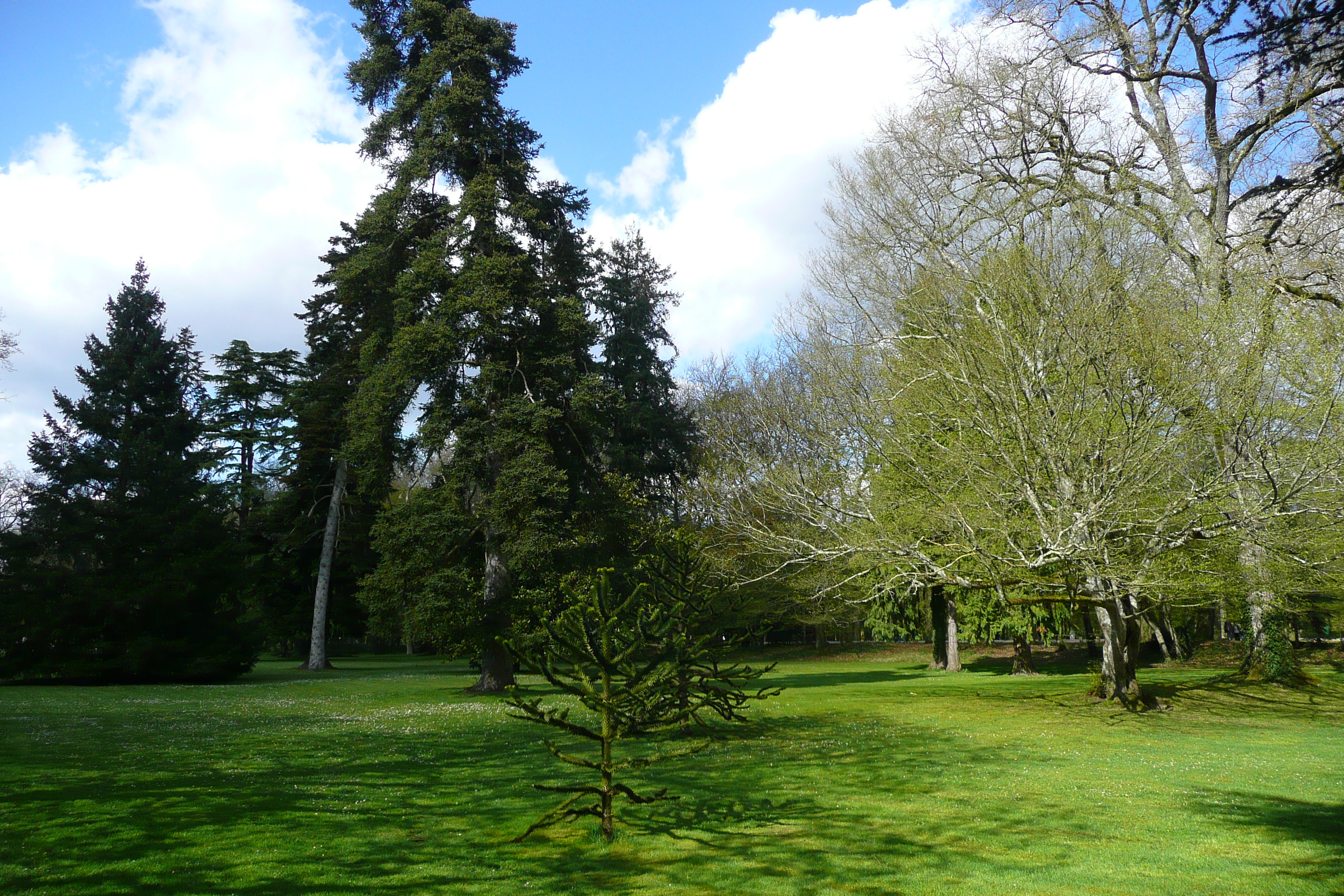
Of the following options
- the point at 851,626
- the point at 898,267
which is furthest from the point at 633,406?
the point at 851,626

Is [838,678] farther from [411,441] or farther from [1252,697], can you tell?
[411,441]

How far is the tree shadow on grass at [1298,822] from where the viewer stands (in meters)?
5.82

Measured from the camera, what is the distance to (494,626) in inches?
797

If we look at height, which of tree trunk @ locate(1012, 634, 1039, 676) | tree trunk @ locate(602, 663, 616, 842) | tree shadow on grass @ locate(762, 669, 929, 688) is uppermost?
tree trunk @ locate(602, 663, 616, 842)

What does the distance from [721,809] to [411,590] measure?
1544cm

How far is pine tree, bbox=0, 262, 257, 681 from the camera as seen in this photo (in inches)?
971

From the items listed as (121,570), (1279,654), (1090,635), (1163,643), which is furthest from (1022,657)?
(121,570)

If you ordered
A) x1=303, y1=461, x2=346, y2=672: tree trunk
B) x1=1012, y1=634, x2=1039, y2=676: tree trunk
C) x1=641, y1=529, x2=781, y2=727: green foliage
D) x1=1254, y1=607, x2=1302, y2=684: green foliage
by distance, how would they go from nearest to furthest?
x1=641, y1=529, x2=781, y2=727: green foliage, x1=1254, y1=607, x2=1302, y2=684: green foliage, x1=1012, y1=634, x2=1039, y2=676: tree trunk, x1=303, y1=461, x2=346, y2=672: tree trunk

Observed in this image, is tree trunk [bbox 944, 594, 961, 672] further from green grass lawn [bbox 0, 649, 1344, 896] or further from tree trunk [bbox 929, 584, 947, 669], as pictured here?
green grass lawn [bbox 0, 649, 1344, 896]

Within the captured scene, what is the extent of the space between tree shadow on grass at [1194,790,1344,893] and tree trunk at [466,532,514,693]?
14.5 meters

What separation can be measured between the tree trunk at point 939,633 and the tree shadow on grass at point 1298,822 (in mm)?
20622

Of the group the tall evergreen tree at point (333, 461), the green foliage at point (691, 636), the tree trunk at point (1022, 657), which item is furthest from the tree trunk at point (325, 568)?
the tree trunk at point (1022, 657)

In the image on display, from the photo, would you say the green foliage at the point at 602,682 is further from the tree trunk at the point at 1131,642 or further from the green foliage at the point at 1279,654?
the green foliage at the point at 1279,654

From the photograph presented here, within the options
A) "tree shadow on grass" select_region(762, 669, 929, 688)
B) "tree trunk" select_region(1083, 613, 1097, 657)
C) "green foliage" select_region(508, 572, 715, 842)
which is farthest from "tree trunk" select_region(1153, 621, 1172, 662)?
"green foliage" select_region(508, 572, 715, 842)
